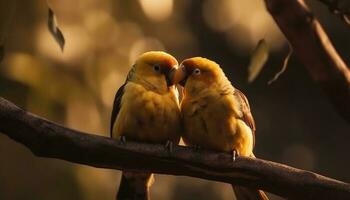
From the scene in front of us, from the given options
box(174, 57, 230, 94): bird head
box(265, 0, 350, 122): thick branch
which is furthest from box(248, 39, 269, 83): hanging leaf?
box(174, 57, 230, 94): bird head

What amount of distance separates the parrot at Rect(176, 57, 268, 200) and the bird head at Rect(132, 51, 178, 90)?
0.23 feet

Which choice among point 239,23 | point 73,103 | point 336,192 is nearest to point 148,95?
point 336,192

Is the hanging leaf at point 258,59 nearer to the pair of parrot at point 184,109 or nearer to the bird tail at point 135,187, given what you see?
the pair of parrot at point 184,109

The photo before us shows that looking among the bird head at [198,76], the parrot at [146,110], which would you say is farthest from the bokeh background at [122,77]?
the parrot at [146,110]

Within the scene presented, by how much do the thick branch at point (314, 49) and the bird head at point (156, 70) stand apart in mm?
1401

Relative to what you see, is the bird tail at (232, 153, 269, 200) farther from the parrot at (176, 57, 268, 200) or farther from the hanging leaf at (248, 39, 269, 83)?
the hanging leaf at (248, 39, 269, 83)

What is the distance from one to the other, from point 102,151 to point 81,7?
368cm

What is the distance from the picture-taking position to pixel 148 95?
432 centimetres

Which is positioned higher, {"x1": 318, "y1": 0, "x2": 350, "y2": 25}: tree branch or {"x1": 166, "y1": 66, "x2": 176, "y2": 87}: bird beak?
{"x1": 318, "y1": 0, "x2": 350, "y2": 25}: tree branch

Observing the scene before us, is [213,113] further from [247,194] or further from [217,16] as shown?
[217,16]

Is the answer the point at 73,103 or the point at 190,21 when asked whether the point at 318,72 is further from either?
the point at 190,21

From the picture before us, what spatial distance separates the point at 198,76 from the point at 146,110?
326 millimetres

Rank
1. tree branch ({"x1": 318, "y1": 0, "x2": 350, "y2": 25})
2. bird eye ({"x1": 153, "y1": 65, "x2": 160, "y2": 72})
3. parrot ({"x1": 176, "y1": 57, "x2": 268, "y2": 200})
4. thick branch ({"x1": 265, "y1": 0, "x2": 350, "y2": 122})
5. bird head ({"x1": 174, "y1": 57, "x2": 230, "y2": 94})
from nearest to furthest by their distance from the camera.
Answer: thick branch ({"x1": 265, "y1": 0, "x2": 350, "y2": 122}) → tree branch ({"x1": 318, "y1": 0, "x2": 350, "y2": 25}) → parrot ({"x1": 176, "y1": 57, "x2": 268, "y2": 200}) → bird head ({"x1": 174, "y1": 57, "x2": 230, "y2": 94}) → bird eye ({"x1": 153, "y1": 65, "x2": 160, "y2": 72})

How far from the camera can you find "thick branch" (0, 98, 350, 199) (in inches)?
139
